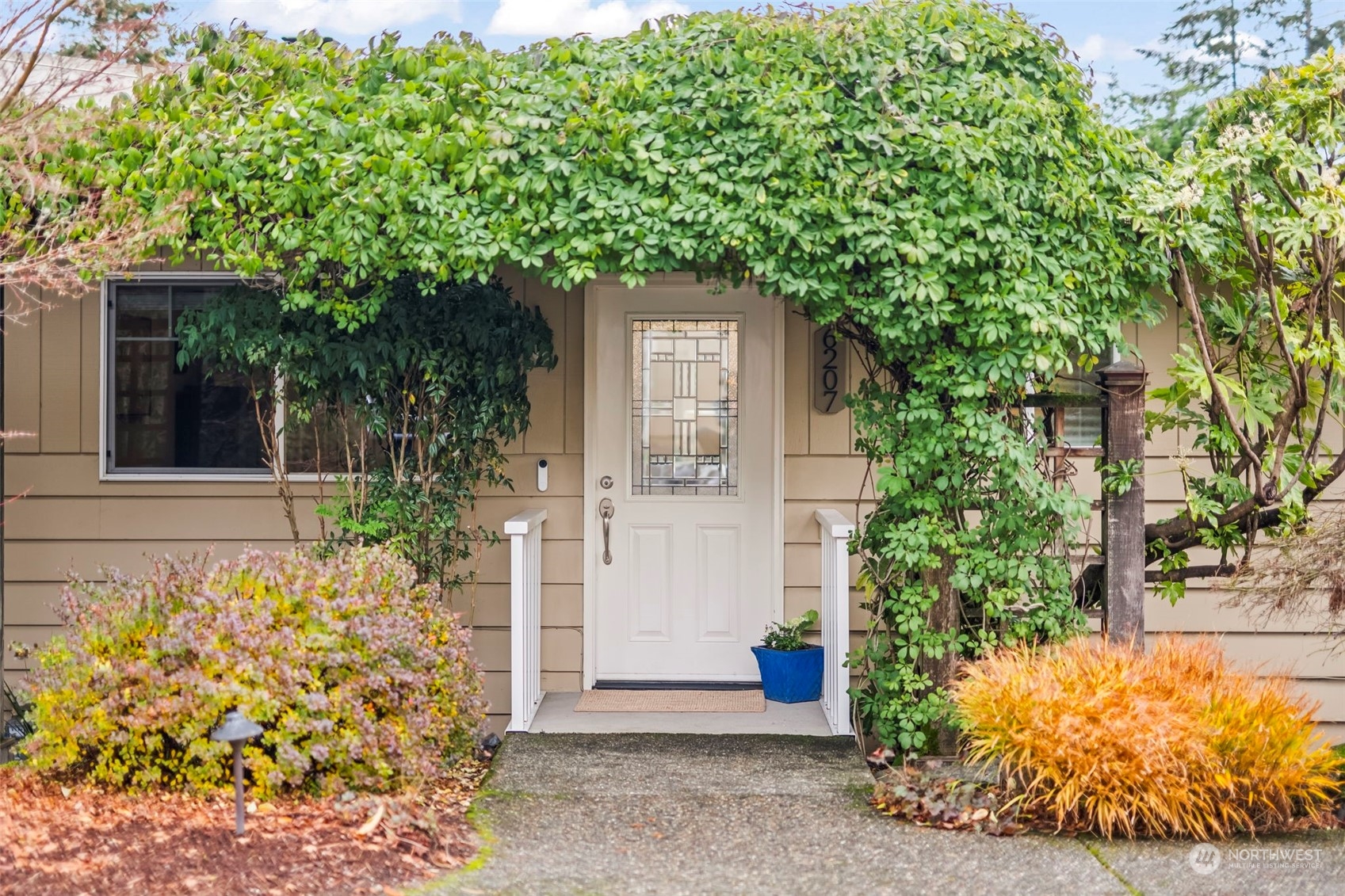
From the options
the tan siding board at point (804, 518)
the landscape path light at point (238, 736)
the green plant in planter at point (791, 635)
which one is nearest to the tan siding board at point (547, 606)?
the green plant in planter at point (791, 635)

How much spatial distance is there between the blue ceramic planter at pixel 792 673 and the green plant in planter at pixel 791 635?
0.15ft

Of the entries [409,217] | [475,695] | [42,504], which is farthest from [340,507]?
[42,504]

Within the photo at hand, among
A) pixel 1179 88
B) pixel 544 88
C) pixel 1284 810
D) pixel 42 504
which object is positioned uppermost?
pixel 1179 88

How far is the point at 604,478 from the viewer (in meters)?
5.67

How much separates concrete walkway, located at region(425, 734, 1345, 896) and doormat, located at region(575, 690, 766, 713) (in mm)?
844

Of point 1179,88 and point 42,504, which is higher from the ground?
point 1179,88

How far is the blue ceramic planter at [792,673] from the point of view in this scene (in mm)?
5289

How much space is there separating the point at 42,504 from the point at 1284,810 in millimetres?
5589

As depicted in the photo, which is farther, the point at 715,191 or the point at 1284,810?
the point at 715,191

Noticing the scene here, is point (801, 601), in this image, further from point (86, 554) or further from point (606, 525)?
point (86, 554)

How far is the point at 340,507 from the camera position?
16.1ft

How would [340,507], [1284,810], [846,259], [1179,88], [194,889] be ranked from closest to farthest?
[194,889] < [1284,810] < [846,259] < [340,507] < [1179,88]

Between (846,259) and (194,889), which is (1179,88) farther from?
(194,889)

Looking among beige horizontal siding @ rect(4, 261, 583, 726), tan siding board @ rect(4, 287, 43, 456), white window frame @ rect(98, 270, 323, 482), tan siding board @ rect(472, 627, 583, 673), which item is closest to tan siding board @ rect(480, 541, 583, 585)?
beige horizontal siding @ rect(4, 261, 583, 726)
